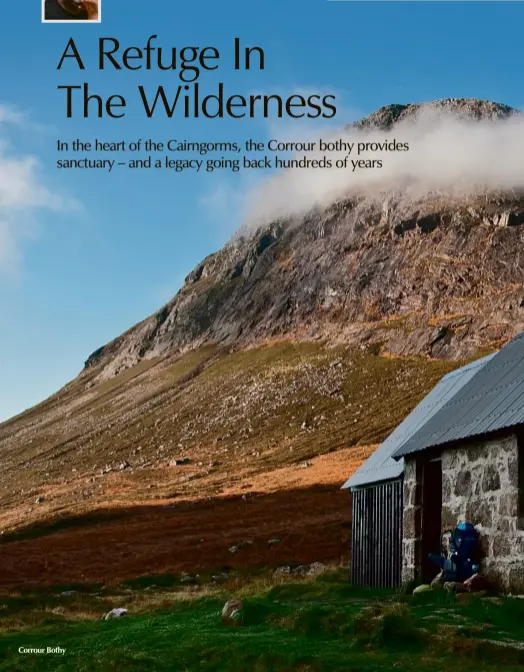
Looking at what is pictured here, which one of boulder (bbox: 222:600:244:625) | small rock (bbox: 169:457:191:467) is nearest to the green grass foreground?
boulder (bbox: 222:600:244:625)

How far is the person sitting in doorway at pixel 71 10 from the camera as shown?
1892 cm

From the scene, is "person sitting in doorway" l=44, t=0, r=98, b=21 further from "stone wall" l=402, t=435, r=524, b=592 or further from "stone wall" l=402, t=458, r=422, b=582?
"stone wall" l=402, t=435, r=524, b=592

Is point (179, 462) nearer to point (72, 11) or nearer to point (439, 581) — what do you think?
A: point (72, 11)

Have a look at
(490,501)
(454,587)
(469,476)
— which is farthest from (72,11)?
(454,587)

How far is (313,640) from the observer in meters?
10.5

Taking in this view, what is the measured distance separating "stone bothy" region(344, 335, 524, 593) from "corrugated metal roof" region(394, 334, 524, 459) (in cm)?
3

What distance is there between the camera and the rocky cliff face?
133250mm

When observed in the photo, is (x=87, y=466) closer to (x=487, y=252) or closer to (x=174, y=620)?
(x=487, y=252)

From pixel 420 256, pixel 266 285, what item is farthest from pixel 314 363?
pixel 266 285

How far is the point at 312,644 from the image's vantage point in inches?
400

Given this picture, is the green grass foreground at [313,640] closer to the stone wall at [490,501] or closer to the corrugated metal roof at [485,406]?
the stone wall at [490,501]

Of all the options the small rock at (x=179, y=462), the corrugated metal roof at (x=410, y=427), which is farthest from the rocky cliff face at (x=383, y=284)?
the corrugated metal roof at (x=410, y=427)

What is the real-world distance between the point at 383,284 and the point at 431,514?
14007 centimetres

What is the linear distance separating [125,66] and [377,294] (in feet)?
448
